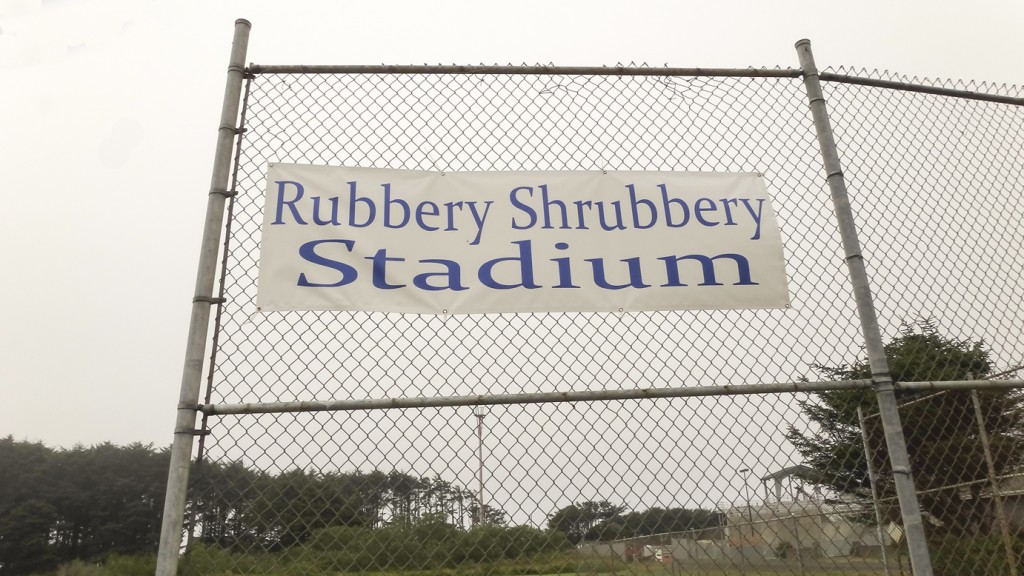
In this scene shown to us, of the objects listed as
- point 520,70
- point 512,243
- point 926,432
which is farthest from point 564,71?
point 926,432

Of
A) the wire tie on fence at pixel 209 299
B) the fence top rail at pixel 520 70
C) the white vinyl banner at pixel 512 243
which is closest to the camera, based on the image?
the wire tie on fence at pixel 209 299

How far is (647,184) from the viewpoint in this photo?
291 cm

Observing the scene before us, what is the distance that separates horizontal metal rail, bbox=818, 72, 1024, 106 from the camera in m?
3.08

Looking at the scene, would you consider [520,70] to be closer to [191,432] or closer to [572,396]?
[572,396]

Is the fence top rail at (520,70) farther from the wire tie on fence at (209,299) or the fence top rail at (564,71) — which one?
the wire tie on fence at (209,299)

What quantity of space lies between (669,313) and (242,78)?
200 centimetres

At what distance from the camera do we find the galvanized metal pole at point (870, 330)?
7.88ft

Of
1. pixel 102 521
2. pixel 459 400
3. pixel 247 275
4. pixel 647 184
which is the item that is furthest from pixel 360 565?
pixel 102 521

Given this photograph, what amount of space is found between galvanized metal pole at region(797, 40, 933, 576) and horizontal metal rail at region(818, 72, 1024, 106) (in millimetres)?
148

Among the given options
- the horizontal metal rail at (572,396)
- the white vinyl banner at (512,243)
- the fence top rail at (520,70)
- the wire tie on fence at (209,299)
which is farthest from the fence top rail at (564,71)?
the horizontal metal rail at (572,396)

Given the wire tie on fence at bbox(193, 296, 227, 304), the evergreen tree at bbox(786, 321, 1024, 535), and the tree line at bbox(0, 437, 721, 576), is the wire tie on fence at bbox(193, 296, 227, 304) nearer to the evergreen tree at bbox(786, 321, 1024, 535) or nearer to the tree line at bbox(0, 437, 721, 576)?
the tree line at bbox(0, 437, 721, 576)

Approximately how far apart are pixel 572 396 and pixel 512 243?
2.27ft

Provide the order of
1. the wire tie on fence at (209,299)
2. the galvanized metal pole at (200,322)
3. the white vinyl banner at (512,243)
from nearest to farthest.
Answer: the galvanized metal pole at (200,322) → the wire tie on fence at (209,299) → the white vinyl banner at (512,243)

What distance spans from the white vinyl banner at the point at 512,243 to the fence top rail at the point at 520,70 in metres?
0.45
